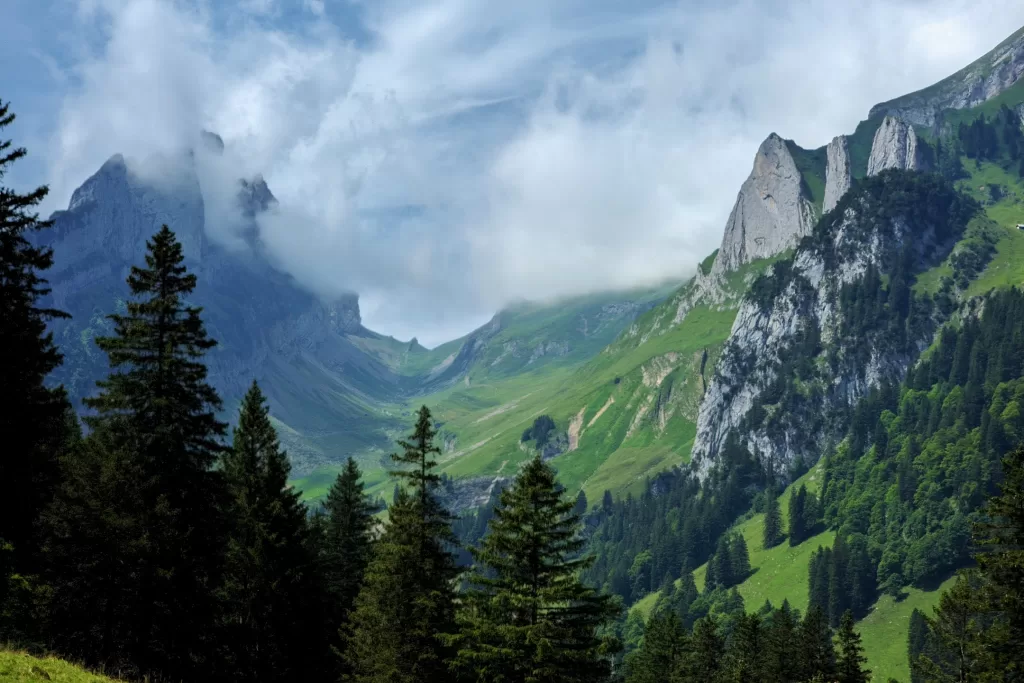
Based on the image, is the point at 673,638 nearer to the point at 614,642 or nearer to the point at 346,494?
the point at 346,494

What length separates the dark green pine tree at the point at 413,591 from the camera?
39.9 metres

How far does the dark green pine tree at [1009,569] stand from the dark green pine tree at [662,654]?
47.4m

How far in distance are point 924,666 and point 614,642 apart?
27.5 m

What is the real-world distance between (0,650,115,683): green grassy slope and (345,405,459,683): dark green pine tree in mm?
19112

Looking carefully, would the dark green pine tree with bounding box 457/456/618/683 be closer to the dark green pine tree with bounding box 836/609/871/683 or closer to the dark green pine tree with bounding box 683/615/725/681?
the dark green pine tree with bounding box 836/609/871/683

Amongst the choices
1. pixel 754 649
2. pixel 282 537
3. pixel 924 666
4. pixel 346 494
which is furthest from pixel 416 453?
pixel 754 649

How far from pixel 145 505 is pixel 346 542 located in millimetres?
29261

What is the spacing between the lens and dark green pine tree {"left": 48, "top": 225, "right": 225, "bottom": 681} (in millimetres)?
35094

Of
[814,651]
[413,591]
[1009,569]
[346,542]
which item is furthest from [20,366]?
[814,651]

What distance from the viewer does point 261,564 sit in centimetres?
4384

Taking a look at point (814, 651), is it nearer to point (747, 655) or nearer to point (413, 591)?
point (747, 655)

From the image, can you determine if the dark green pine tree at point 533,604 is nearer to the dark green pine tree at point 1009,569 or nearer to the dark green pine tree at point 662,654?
the dark green pine tree at point 1009,569

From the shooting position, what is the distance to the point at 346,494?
65750mm

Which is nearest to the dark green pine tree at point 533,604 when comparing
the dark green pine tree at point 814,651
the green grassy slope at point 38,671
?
the green grassy slope at point 38,671
